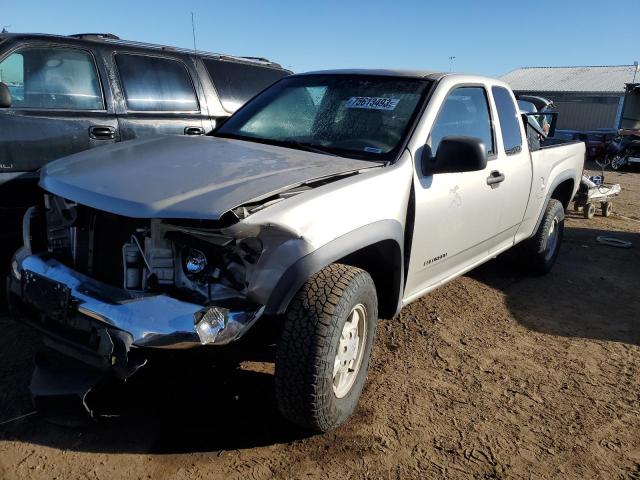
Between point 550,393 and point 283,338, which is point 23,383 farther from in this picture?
point 550,393

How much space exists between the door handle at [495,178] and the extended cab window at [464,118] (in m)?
0.19

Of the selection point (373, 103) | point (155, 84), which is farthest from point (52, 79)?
point (373, 103)

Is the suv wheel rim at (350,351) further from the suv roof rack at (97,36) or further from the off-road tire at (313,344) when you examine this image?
the suv roof rack at (97,36)

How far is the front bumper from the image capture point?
2135 millimetres

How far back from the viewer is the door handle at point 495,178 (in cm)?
374

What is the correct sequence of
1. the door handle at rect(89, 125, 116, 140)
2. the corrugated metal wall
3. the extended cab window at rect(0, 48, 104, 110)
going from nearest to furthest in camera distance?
the extended cab window at rect(0, 48, 104, 110) < the door handle at rect(89, 125, 116, 140) < the corrugated metal wall

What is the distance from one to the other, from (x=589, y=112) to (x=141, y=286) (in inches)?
1349

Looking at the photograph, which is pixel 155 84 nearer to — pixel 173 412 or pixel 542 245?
pixel 173 412

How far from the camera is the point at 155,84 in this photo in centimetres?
507

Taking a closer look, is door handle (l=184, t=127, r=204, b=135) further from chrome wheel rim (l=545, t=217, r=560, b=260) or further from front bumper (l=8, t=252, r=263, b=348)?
chrome wheel rim (l=545, t=217, r=560, b=260)

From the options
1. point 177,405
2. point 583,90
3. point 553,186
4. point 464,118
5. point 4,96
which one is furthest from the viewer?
point 583,90

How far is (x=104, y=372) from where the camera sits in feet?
7.43

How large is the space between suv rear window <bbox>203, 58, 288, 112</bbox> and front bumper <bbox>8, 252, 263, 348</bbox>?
3.60 meters

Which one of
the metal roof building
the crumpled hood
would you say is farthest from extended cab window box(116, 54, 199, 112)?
the metal roof building
